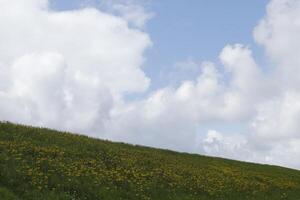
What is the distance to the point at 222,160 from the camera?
5353 cm

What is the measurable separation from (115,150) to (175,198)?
1126cm

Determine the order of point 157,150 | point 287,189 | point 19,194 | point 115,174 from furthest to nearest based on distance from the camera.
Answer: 1. point 157,150
2. point 287,189
3. point 115,174
4. point 19,194

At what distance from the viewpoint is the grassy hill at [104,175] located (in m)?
27.6

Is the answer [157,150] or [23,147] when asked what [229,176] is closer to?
[157,150]

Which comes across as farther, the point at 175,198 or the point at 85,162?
the point at 85,162

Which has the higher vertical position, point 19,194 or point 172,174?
point 172,174

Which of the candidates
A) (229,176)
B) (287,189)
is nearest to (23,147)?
(229,176)

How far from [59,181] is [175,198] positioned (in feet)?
21.6

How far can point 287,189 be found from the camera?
136 feet

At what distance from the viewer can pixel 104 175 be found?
31531mm

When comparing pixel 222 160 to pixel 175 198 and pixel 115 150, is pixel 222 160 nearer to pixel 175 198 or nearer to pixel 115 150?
pixel 115 150

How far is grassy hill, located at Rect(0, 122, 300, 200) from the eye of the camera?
90.6 ft

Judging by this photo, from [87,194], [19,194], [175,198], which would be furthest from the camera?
[175,198]

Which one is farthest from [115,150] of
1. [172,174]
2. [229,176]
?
[229,176]
